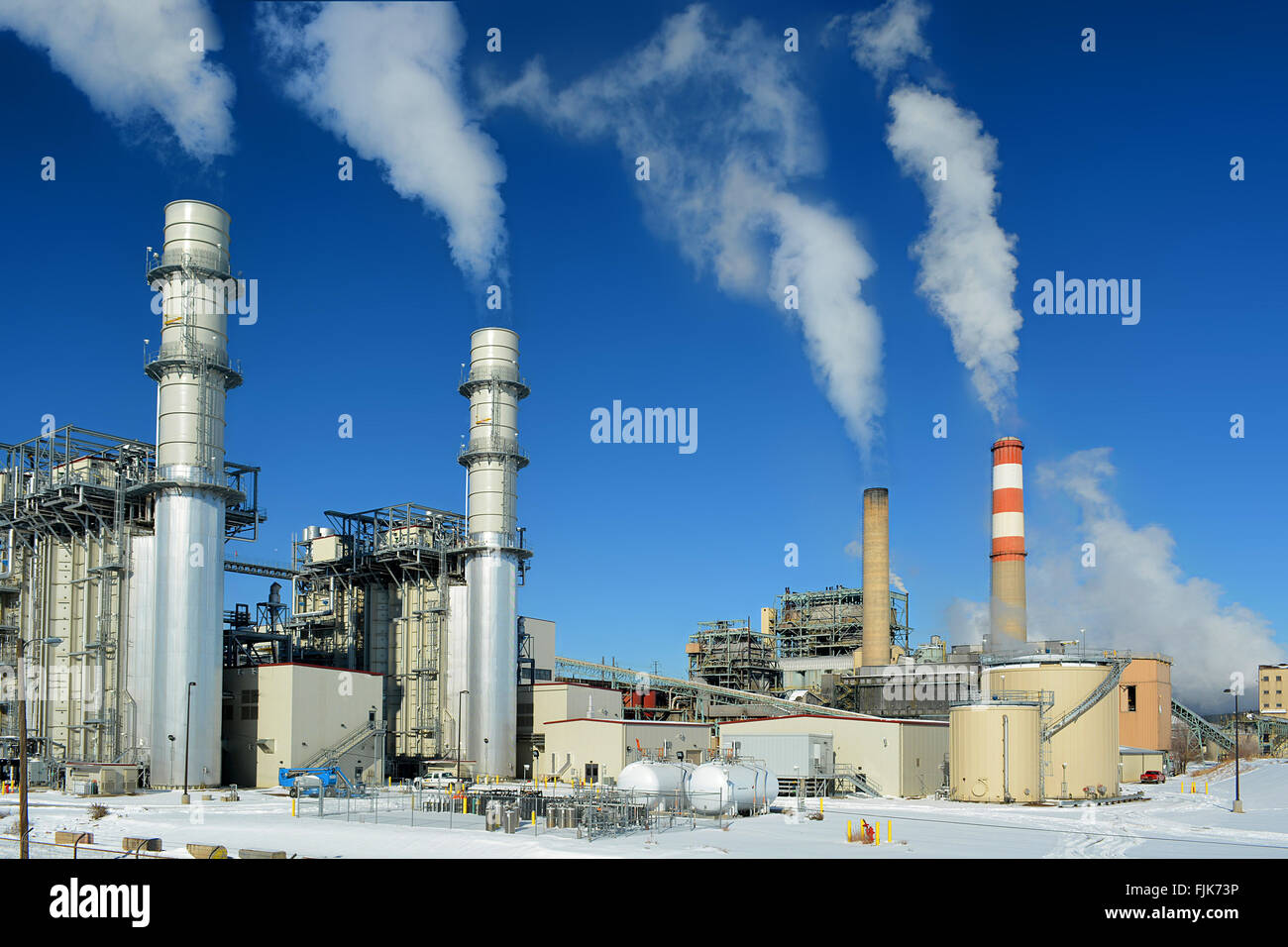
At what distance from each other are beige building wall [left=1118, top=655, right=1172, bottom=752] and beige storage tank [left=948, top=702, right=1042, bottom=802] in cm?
4558

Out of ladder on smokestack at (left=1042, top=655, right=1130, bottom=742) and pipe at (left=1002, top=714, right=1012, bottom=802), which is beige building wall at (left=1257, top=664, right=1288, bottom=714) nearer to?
ladder on smokestack at (left=1042, top=655, right=1130, bottom=742)

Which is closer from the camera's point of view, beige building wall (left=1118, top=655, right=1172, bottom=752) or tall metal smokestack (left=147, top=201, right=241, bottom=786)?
tall metal smokestack (left=147, top=201, right=241, bottom=786)

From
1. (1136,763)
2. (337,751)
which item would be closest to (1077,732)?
(1136,763)

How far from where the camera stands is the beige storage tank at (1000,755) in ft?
181

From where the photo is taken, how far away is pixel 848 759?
63.6m

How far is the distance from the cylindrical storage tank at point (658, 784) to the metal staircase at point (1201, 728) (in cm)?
7733

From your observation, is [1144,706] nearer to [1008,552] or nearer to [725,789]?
[1008,552]

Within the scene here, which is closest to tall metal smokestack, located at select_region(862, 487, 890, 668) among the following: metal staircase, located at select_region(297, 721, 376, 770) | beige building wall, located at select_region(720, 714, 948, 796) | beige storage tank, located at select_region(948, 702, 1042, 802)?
beige building wall, located at select_region(720, 714, 948, 796)

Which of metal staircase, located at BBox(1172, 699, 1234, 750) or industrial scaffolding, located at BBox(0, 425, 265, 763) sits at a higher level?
industrial scaffolding, located at BBox(0, 425, 265, 763)

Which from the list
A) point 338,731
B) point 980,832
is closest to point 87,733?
point 338,731

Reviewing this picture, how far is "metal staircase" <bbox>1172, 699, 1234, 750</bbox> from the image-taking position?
107 m

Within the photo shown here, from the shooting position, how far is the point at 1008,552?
80.8m

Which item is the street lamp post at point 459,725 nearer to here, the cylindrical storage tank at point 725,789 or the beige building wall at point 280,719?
the beige building wall at point 280,719
